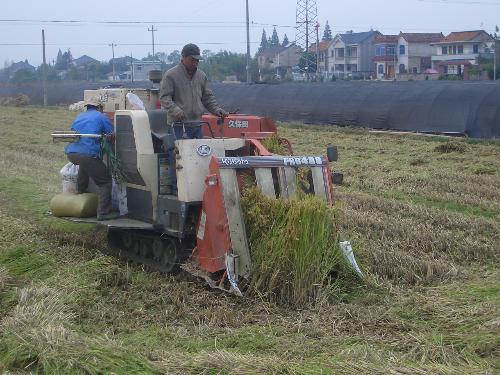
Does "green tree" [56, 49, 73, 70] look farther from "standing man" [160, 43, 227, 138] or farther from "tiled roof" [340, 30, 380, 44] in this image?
"standing man" [160, 43, 227, 138]

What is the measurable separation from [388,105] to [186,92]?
1512 centimetres

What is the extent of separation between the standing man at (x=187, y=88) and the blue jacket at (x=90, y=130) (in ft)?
2.89

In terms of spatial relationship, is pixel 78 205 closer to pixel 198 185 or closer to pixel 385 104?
pixel 198 185

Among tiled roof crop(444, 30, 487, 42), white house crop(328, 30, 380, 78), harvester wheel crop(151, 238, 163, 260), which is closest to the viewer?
harvester wheel crop(151, 238, 163, 260)

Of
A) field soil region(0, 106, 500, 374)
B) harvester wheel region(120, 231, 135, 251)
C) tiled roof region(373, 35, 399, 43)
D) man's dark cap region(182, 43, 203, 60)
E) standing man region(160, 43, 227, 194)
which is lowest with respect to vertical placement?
field soil region(0, 106, 500, 374)

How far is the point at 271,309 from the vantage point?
6.36 meters

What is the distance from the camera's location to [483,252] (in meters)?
8.27

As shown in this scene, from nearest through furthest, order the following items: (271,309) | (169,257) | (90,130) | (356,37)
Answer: (271,309) < (169,257) < (90,130) < (356,37)

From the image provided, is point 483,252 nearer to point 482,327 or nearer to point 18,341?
point 482,327

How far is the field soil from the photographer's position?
15.7 ft

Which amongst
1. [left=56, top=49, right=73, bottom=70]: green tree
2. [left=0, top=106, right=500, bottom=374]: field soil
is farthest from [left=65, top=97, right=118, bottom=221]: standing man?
[left=56, top=49, right=73, bottom=70]: green tree

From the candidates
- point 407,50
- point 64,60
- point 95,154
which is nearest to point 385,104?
point 95,154

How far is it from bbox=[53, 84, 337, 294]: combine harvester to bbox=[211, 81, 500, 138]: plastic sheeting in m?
12.6

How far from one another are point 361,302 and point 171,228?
208 centimetres
